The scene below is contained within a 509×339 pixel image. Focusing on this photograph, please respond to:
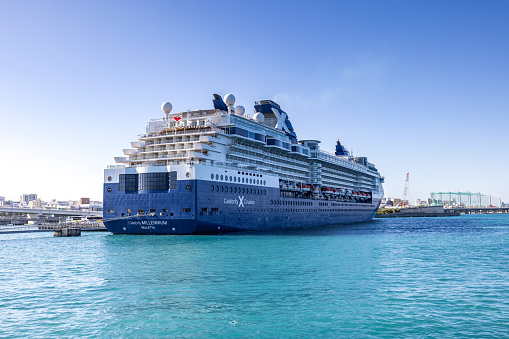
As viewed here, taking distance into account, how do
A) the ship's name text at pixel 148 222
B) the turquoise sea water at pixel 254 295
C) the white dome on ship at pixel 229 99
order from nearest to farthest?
the turquoise sea water at pixel 254 295 → the ship's name text at pixel 148 222 → the white dome on ship at pixel 229 99

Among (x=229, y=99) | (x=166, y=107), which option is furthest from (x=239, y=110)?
(x=166, y=107)

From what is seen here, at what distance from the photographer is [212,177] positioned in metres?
47.4

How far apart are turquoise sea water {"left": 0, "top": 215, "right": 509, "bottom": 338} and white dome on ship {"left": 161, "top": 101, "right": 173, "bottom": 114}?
3136 centimetres

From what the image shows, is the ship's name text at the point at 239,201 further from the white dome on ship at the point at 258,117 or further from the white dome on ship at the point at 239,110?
the white dome on ship at the point at 258,117

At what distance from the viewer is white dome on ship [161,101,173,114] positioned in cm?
5866

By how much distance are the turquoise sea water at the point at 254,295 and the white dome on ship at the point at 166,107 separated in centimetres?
3136

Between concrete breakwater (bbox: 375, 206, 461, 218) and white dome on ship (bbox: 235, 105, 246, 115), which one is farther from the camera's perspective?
concrete breakwater (bbox: 375, 206, 461, 218)

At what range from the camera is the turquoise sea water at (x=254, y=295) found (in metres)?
13.4

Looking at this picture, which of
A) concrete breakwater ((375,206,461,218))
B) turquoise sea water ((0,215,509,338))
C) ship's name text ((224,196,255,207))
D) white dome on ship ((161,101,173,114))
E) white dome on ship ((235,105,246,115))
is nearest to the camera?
turquoise sea water ((0,215,509,338))

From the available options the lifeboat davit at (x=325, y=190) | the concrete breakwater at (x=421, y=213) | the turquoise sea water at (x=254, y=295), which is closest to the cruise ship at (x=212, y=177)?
the lifeboat davit at (x=325, y=190)

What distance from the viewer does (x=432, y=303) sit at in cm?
1638

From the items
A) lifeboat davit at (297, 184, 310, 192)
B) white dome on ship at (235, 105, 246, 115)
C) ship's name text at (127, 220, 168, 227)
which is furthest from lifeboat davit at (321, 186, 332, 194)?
ship's name text at (127, 220, 168, 227)

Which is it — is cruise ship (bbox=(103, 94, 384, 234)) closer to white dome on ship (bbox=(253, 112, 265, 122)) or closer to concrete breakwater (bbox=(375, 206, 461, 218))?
white dome on ship (bbox=(253, 112, 265, 122))

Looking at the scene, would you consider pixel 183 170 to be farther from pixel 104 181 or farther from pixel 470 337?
pixel 470 337
